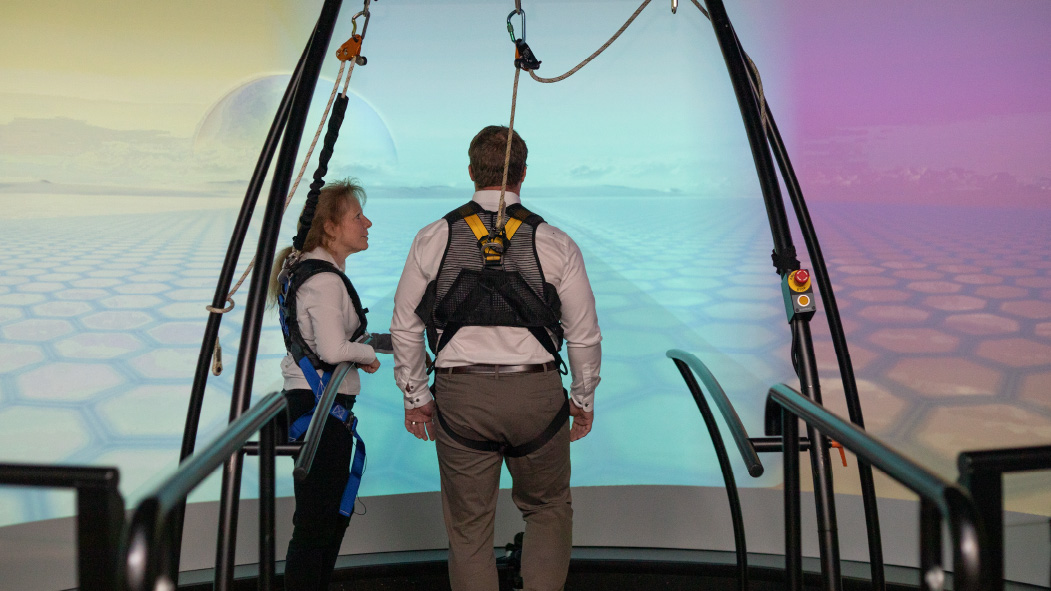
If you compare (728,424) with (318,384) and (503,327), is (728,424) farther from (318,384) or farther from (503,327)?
(318,384)

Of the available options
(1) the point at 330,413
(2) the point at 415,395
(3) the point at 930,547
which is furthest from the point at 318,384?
(3) the point at 930,547

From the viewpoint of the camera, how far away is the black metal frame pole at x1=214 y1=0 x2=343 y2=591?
4.68ft

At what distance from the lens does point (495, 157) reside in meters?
1.85

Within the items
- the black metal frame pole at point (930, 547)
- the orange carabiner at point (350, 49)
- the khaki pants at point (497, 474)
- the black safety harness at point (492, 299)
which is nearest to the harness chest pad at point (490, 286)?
the black safety harness at point (492, 299)

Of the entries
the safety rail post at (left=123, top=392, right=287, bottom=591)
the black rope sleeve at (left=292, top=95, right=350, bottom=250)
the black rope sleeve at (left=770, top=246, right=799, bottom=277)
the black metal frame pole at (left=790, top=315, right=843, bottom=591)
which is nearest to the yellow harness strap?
the black rope sleeve at (left=292, top=95, right=350, bottom=250)

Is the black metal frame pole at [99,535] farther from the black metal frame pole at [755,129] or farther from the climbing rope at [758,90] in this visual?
the climbing rope at [758,90]

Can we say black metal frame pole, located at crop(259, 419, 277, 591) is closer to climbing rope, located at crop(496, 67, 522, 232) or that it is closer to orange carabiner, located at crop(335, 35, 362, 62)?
climbing rope, located at crop(496, 67, 522, 232)

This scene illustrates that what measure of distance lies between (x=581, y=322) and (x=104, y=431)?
3512 millimetres

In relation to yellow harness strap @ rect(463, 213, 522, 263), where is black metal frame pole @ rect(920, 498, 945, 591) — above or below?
below

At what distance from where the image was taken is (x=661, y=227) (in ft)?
42.8

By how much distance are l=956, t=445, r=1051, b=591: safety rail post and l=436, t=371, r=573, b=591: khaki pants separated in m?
1.15

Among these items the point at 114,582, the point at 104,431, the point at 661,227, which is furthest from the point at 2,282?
the point at 661,227

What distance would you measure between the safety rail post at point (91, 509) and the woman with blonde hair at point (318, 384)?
1192 millimetres

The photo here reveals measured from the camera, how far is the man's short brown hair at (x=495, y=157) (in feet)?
6.06
